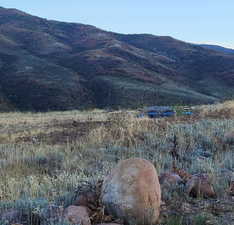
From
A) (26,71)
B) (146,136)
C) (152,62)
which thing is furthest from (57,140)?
(152,62)

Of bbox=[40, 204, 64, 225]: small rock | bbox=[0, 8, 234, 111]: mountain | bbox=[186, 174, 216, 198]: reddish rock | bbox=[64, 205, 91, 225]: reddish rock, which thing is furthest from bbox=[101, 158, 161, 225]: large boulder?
bbox=[0, 8, 234, 111]: mountain

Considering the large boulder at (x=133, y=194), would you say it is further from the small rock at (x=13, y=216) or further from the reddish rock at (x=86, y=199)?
the small rock at (x=13, y=216)

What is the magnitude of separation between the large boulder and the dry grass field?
0.21 meters

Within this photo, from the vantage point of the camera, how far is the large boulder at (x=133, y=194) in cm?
290

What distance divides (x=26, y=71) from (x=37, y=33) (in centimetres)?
2917

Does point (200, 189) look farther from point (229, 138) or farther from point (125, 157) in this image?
point (229, 138)

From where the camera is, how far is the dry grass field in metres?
3.29

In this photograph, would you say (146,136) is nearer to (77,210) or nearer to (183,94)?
(77,210)

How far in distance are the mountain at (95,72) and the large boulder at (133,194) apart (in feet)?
82.3

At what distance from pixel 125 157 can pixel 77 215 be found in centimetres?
299

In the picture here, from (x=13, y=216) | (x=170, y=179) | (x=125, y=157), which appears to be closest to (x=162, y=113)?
(x=125, y=157)

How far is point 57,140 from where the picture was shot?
26.1 feet

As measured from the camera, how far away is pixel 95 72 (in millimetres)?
45281

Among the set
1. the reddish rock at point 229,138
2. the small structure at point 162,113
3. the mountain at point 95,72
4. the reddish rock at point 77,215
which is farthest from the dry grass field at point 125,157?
the mountain at point 95,72
